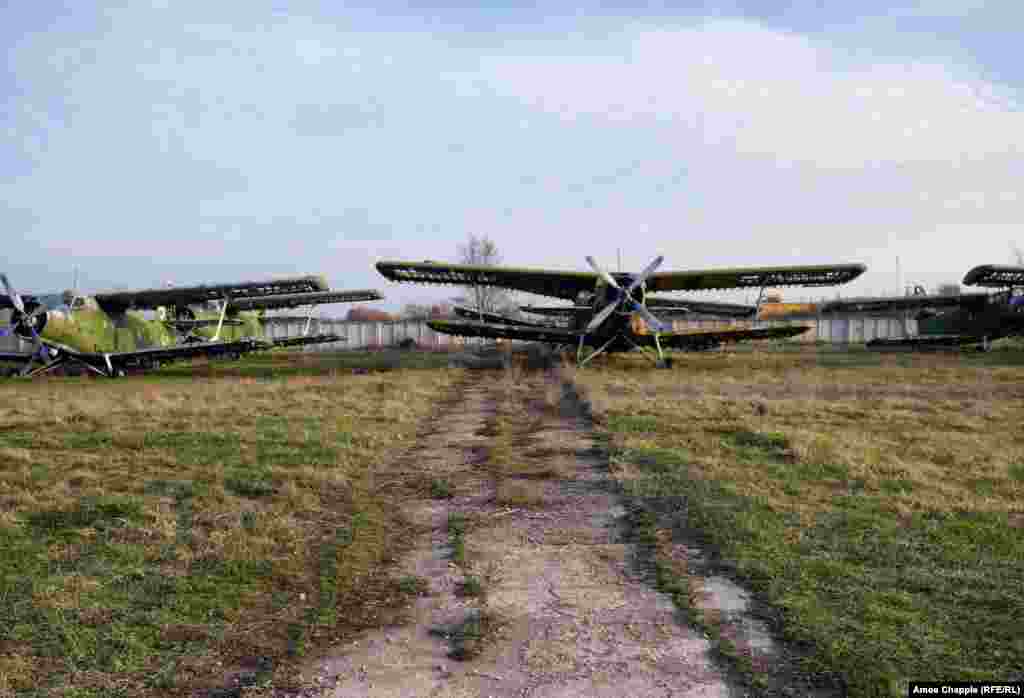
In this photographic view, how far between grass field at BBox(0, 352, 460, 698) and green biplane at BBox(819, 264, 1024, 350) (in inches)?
1018

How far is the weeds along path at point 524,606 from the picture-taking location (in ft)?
13.4

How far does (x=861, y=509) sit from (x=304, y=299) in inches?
A: 1054

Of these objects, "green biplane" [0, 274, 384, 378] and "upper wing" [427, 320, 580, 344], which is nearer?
"green biplane" [0, 274, 384, 378]

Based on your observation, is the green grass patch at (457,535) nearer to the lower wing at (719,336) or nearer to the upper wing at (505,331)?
the upper wing at (505,331)

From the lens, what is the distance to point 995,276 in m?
28.5

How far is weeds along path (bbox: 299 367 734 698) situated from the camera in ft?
13.4

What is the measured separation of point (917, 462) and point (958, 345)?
3091 centimetres

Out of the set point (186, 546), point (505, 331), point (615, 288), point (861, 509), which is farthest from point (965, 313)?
point (186, 546)

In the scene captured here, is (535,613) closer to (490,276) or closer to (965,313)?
(490,276)

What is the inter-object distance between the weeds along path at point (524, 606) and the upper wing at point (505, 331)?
15.1m

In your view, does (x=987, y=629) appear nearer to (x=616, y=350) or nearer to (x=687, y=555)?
(x=687, y=555)

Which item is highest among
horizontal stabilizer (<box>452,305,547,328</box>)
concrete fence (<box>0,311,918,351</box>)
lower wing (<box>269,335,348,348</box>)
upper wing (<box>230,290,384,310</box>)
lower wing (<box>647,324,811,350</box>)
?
upper wing (<box>230,290,384,310</box>)

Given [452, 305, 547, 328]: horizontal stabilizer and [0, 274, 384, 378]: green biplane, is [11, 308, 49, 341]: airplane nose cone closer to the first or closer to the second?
[0, 274, 384, 378]: green biplane

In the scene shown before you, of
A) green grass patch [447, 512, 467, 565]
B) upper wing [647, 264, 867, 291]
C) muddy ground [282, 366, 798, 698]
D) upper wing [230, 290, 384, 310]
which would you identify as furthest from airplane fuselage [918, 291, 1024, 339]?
green grass patch [447, 512, 467, 565]
